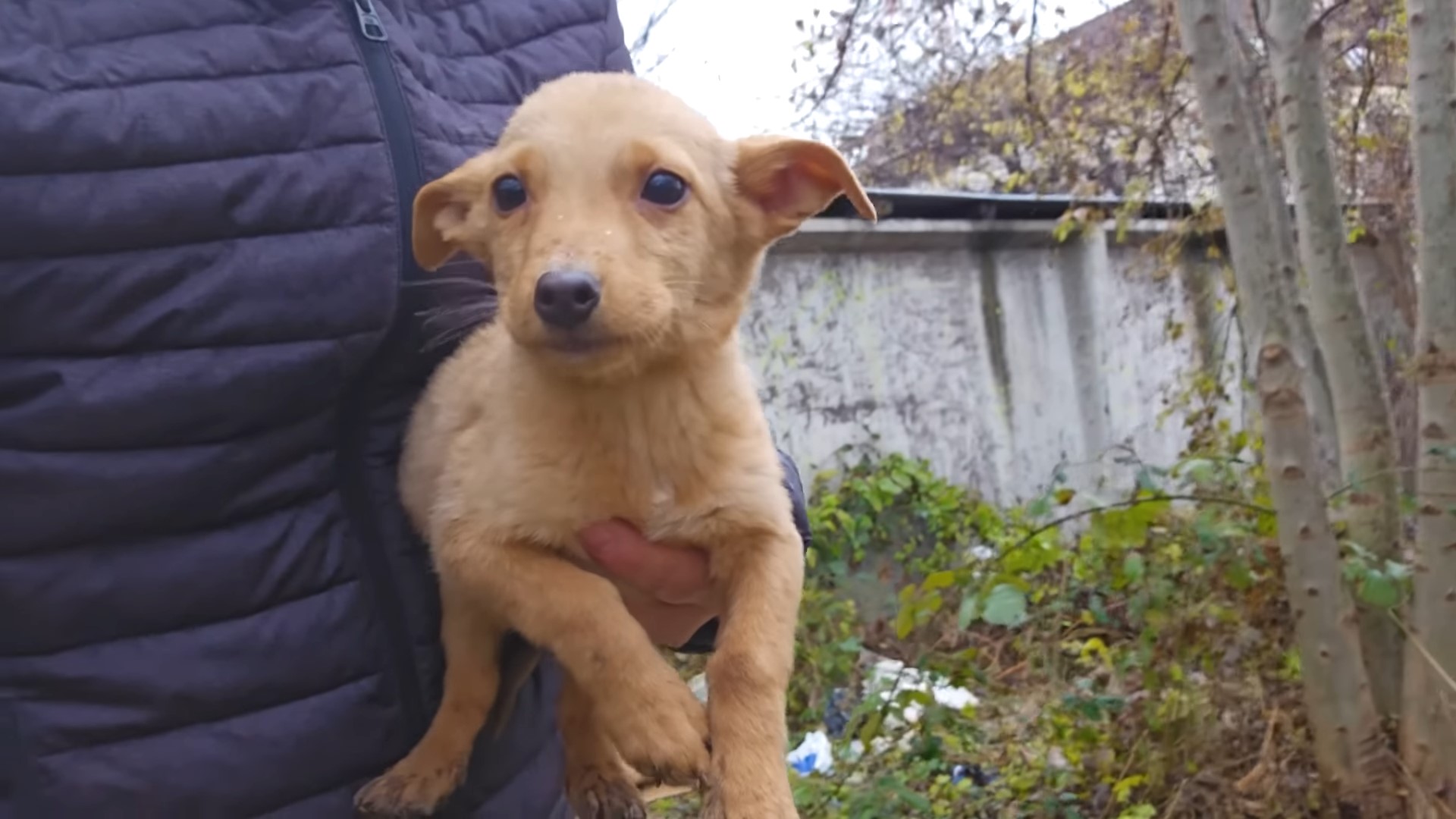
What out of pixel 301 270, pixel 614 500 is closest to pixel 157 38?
pixel 301 270

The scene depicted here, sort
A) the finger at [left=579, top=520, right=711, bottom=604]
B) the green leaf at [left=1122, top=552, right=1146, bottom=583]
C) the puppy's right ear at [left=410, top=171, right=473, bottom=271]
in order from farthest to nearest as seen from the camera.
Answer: the green leaf at [left=1122, top=552, right=1146, bottom=583] → the finger at [left=579, top=520, right=711, bottom=604] → the puppy's right ear at [left=410, top=171, right=473, bottom=271]

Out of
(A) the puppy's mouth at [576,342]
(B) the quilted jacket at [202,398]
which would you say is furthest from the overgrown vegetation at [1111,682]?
(B) the quilted jacket at [202,398]

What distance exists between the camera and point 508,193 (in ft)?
6.60

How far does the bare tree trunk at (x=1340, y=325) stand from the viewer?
4.44 metres

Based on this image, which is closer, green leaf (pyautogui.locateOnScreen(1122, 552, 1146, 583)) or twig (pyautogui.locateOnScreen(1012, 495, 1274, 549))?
twig (pyautogui.locateOnScreen(1012, 495, 1274, 549))

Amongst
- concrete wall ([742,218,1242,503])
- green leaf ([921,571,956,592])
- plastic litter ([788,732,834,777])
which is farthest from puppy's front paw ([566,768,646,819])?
concrete wall ([742,218,1242,503])

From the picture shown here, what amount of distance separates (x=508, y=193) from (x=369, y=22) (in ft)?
1.07

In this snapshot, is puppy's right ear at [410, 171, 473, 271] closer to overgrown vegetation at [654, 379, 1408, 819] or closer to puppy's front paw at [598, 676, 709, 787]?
puppy's front paw at [598, 676, 709, 787]

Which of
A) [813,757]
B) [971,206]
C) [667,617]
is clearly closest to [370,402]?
[667,617]

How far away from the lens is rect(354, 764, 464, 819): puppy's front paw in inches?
72.7

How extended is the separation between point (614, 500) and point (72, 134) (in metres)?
0.92

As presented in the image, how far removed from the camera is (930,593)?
3.85 m

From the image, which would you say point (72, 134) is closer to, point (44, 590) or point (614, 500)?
point (44, 590)

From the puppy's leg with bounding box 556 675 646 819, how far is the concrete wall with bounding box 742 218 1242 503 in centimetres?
518
